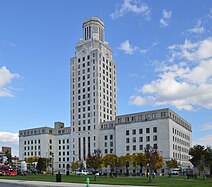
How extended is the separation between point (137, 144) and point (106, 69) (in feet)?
127

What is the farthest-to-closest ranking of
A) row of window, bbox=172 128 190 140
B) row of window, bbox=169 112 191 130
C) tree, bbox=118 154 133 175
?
1. row of window, bbox=172 128 190 140
2. row of window, bbox=169 112 191 130
3. tree, bbox=118 154 133 175

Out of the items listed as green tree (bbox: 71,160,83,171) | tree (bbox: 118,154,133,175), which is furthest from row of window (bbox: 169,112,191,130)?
green tree (bbox: 71,160,83,171)

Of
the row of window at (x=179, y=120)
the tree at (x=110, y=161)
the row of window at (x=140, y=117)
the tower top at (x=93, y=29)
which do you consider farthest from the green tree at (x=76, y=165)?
the tower top at (x=93, y=29)

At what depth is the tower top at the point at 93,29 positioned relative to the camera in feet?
516

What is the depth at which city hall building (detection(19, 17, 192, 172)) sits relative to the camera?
12369cm

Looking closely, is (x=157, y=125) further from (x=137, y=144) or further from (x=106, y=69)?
(x=106, y=69)

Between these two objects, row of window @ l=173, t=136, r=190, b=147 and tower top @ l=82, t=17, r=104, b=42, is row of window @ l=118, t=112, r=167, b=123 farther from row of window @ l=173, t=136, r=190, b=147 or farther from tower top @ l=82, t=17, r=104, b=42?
tower top @ l=82, t=17, r=104, b=42

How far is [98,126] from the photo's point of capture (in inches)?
5502

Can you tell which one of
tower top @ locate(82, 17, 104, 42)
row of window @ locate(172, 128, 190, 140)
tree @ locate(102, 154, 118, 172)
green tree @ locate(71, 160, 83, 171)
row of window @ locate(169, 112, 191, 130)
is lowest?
green tree @ locate(71, 160, 83, 171)

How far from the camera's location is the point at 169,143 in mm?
118875

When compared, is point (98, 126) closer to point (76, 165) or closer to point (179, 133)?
point (76, 165)

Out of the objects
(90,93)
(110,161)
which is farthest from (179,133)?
(90,93)

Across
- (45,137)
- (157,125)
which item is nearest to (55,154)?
(45,137)

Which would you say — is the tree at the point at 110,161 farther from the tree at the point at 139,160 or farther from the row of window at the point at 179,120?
the row of window at the point at 179,120
